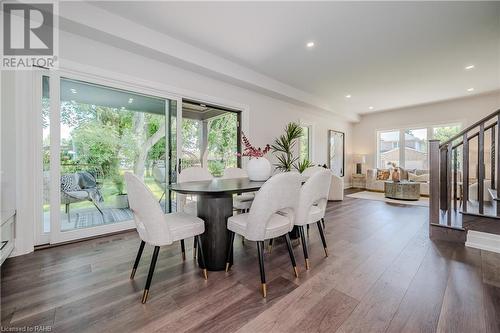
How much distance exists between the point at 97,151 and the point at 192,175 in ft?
4.65

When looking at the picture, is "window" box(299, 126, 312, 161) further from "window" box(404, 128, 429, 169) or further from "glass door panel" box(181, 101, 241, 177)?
"window" box(404, 128, 429, 169)

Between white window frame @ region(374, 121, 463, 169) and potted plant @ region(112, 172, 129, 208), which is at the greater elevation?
white window frame @ region(374, 121, 463, 169)

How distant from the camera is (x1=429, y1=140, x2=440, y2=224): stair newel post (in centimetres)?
272

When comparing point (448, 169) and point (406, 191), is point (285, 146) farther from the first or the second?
point (406, 191)

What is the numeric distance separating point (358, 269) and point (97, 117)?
3593 mm

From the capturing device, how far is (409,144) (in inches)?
273

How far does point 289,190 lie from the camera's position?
162cm

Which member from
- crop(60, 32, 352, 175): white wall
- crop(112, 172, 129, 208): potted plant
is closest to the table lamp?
crop(60, 32, 352, 175): white wall

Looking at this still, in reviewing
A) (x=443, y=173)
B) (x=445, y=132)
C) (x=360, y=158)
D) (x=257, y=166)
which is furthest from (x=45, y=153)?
(x=445, y=132)

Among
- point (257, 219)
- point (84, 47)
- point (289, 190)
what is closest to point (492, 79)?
point (289, 190)

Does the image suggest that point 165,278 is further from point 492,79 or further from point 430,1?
point 492,79

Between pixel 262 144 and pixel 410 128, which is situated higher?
pixel 410 128

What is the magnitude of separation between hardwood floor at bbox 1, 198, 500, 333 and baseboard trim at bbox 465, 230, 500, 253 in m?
0.15

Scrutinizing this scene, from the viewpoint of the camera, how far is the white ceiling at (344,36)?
238 centimetres
